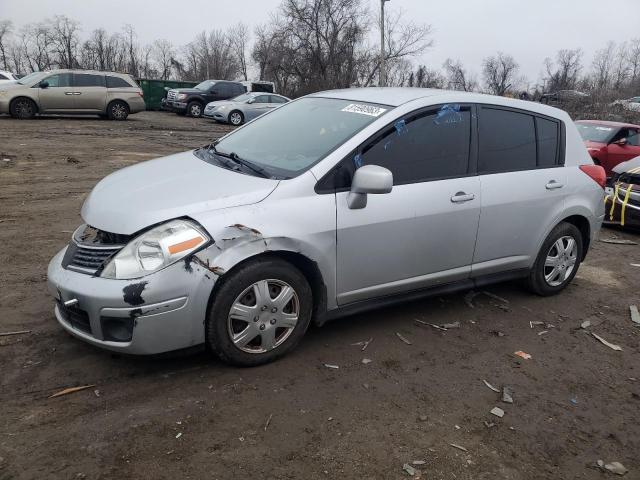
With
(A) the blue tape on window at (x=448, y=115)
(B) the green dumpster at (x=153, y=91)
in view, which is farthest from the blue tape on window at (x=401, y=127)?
(B) the green dumpster at (x=153, y=91)

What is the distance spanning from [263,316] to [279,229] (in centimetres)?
54

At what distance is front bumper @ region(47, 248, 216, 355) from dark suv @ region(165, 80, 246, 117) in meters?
23.2

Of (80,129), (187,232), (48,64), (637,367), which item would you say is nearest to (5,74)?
(80,129)

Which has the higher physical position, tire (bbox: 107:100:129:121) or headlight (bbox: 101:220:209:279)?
tire (bbox: 107:100:129:121)

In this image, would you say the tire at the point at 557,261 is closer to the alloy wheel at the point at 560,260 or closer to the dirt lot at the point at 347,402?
the alloy wheel at the point at 560,260

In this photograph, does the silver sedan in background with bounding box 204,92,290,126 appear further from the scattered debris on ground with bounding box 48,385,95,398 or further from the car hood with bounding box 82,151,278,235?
the scattered debris on ground with bounding box 48,385,95,398

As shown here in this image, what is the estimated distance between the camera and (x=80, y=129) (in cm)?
1667

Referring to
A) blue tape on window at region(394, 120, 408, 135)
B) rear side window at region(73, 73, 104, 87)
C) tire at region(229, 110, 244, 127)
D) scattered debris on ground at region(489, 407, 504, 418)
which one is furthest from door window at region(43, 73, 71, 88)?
scattered debris on ground at region(489, 407, 504, 418)

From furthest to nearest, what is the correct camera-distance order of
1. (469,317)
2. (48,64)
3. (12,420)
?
1. (48,64)
2. (469,317)
3. (12,420)

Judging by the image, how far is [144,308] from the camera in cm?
301

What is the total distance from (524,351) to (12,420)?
323 centimetres

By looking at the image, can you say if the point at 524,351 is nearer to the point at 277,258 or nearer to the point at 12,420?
the point at 277,258

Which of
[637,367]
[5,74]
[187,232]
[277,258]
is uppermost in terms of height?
[5,74]

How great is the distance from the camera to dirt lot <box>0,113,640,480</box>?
2660mm
